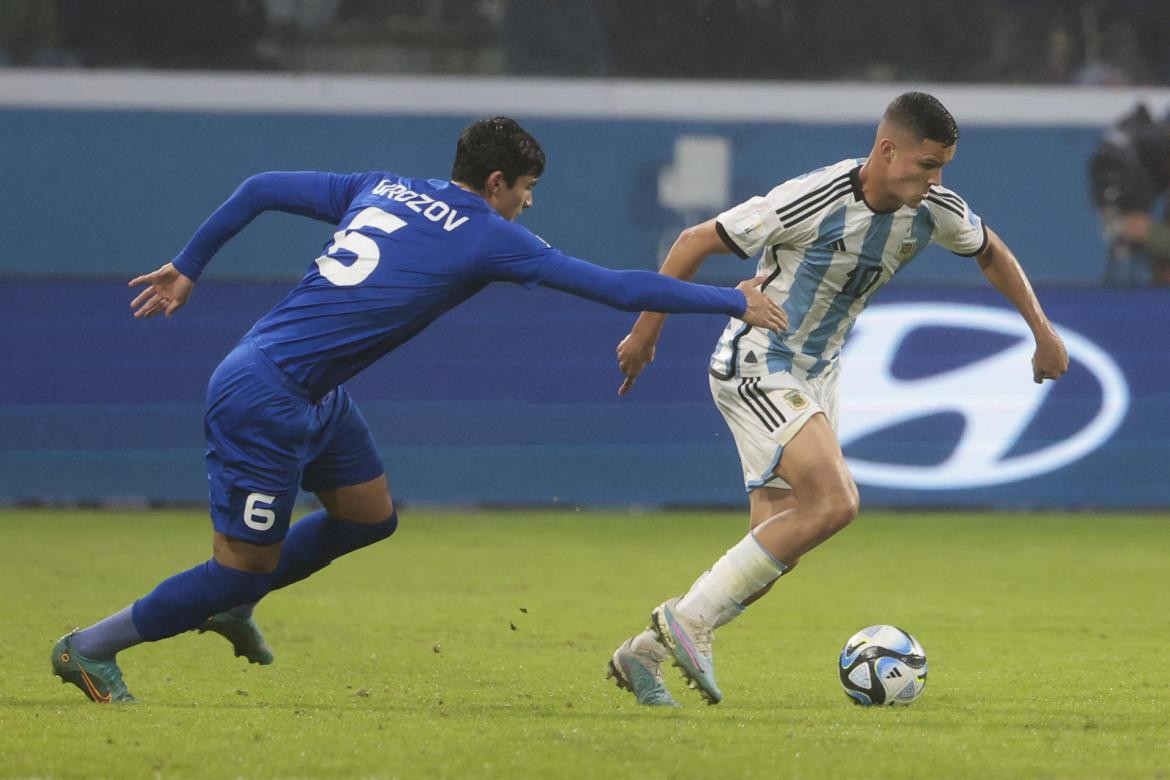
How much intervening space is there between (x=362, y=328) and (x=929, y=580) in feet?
15.5

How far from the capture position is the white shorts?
5.76 meters

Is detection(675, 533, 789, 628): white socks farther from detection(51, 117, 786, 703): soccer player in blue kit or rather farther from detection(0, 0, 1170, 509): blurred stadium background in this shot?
detection(0, 0, 1170, 509): blurred stadium background

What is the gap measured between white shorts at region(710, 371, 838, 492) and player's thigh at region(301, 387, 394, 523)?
1.17m

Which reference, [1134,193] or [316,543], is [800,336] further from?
[1134,193]

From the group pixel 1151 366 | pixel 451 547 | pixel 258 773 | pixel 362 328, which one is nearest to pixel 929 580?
pixel 451 547

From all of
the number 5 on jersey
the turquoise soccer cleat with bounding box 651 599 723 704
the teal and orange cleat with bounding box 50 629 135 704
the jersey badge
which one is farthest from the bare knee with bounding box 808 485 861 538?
the teal and orange cleat with bounding box 50 629 135 704

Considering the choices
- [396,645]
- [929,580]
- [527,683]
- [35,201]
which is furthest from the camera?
[35,201]

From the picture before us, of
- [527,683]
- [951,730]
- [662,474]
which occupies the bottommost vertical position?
[662,474]

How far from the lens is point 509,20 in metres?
16.7

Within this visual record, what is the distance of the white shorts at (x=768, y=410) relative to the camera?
5.76 metres

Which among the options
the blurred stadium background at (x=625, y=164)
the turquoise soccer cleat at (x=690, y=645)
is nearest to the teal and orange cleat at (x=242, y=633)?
the turquoise soccer cleat at (x=690, y=645)

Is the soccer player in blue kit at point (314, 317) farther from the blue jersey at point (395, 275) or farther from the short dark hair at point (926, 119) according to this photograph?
the short dark hair at point (926, 119)

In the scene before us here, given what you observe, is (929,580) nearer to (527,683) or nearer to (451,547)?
(451,547)

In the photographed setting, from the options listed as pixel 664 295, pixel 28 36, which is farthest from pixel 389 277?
pixel 28 36
